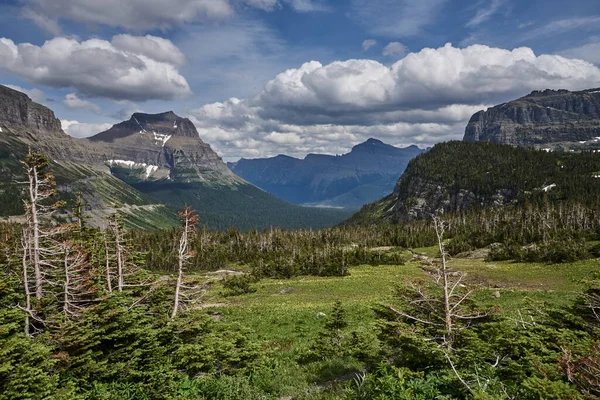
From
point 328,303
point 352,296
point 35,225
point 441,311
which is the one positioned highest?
point 35,225

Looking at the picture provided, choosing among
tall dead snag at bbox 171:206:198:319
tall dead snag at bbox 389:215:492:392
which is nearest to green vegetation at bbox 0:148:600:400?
tall dead snag at bbox 389:215:492:392

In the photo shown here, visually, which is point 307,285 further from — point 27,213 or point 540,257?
point 27,213

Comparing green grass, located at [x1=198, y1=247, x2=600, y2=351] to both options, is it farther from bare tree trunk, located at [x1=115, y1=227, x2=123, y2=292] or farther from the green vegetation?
bare tree trunk, located at [x1=115, y1=227, x2=123, y2=292]

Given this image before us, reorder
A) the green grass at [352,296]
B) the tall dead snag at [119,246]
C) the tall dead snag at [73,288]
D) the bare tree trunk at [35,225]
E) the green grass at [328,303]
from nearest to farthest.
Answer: the green grass at [328,303] < the tall dead snag at [73,288] < the bare tree trunk at [35,225] < the tall dead snag at [119,246] < the green grass at [352,296]

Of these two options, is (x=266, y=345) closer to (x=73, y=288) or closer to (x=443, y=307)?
(x=73, y=288)

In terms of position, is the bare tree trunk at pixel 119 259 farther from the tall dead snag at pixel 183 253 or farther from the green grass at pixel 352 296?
the green grass at pixel 352 296

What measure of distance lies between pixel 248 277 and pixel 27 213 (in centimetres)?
6333

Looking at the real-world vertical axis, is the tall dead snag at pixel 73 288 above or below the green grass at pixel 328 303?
above

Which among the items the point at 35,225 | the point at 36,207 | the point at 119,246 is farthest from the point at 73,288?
the point at 119,246

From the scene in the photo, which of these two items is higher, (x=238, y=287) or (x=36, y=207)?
(x=36, y=207)

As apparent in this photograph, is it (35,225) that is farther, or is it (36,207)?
(36,207)

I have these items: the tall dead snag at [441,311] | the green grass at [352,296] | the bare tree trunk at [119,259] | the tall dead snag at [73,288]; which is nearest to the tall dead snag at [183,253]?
the tall dead snag at [73,288]

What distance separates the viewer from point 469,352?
11.6 metres

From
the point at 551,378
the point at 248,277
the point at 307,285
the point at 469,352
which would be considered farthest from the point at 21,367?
the point at 248,277
